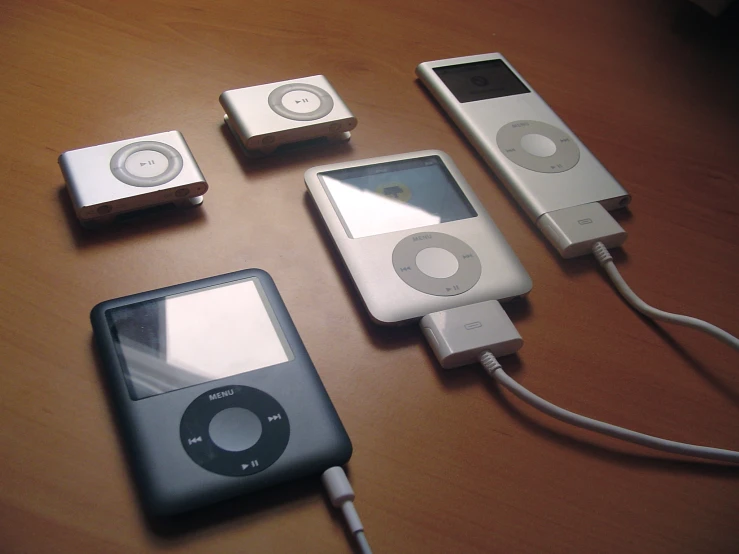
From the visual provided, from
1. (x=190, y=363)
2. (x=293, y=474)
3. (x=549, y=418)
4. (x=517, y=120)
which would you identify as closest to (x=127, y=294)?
(x=190, y=363)

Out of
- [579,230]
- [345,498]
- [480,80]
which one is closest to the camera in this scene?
[345,498]

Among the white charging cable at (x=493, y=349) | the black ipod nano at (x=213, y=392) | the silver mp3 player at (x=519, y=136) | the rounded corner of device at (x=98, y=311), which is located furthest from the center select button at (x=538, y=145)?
the rounded corner of device at (x=98, y=311)

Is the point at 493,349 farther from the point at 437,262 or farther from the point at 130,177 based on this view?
the point at 130,177

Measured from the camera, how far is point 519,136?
73cm

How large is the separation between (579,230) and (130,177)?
15.9 inches

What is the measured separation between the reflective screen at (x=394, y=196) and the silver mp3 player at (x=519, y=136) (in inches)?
2.7

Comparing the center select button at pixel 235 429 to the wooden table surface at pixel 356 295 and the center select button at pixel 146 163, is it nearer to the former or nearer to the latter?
the wooden table surface at pixel 356 295

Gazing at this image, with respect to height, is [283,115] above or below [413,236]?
above

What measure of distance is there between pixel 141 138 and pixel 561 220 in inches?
15.5

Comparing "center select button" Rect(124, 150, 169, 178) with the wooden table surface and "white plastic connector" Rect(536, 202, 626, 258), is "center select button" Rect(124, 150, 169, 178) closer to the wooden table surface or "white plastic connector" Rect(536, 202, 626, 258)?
the wooden table surface

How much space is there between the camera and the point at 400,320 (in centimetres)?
55

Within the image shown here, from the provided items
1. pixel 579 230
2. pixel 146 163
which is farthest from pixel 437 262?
pixel 146 163

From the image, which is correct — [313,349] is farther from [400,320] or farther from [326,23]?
[326,23]

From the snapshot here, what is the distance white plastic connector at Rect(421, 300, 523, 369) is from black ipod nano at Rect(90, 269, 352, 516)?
0.33 feet
